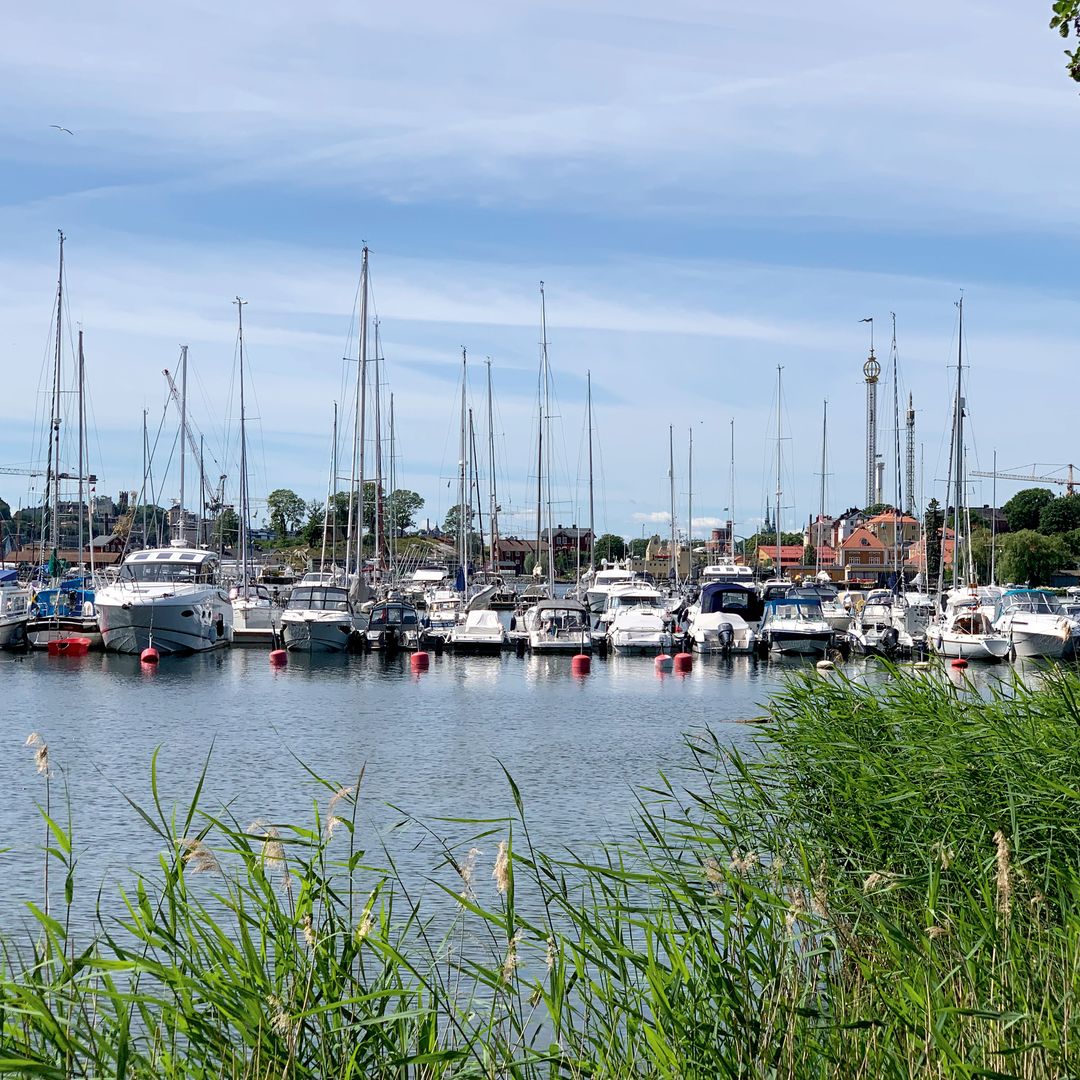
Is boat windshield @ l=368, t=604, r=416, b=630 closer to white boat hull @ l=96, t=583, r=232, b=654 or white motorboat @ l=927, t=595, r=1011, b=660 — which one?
white boat hull @ l=96, t=583, r=232, b=654

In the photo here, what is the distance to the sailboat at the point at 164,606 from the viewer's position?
5872cm

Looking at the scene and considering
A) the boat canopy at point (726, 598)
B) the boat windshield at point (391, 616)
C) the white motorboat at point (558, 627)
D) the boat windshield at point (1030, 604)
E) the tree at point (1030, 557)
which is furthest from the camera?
the tree at point (1030, 557)

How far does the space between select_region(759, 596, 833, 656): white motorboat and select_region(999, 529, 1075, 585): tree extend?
9306 cm

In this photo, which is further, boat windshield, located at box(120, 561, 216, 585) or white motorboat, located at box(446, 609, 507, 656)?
white motorboat, located at box(446, 609, 507, 656)

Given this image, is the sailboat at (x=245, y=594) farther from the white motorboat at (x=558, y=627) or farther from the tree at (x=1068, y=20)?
the tree at (x=1068, y=20)

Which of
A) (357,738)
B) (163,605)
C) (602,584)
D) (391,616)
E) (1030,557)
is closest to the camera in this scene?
(357,738)

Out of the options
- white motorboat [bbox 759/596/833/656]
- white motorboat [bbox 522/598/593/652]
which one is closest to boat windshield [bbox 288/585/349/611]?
white motorboat [bbox 522/598/593/652]

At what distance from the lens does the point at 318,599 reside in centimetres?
6438

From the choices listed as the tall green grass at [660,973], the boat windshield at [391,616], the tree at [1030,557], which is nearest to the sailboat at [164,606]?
the boat windshield at [391,616]

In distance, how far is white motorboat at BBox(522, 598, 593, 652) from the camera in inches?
2408

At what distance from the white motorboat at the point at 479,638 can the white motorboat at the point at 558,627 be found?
146cm

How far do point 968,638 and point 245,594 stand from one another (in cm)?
3840

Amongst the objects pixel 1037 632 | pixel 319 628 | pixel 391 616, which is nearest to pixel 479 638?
pixel 391 616

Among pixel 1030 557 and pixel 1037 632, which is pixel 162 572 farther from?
pixel 1030 557
